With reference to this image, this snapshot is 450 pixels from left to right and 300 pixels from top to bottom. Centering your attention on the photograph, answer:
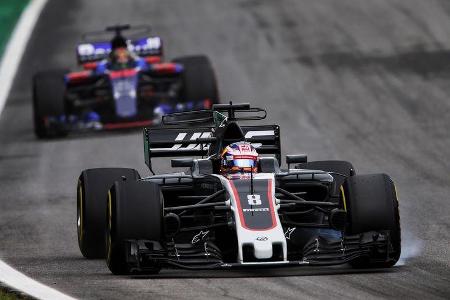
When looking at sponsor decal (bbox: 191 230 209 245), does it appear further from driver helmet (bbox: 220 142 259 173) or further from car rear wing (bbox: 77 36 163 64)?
car rear wing (bbox: 77 36 163 64)

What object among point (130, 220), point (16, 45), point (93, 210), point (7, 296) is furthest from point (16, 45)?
point (7, 296)

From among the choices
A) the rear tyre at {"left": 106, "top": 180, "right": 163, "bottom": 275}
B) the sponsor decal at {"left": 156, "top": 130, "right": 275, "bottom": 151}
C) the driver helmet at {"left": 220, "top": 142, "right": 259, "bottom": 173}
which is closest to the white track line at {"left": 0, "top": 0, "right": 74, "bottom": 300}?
the sponsor decal at {"left": 156, "top": 130, "right": 275, "bottom": 151}

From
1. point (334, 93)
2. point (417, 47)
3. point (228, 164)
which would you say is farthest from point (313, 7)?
point (228, 164)

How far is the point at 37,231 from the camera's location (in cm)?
1862

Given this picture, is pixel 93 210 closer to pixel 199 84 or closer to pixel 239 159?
pixel 239 159

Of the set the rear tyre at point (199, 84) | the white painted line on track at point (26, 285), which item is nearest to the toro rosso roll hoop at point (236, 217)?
the white painted line on track at point (26, 285)

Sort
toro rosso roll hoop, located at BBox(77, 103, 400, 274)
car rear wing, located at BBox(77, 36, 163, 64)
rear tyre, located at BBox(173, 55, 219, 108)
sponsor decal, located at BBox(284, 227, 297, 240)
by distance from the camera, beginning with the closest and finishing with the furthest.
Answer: toro rosso roll hoop, located at BBox(77, 103, 400, 274), sponsor decal, located at BBox(284, 227, 297, 240), rear tyre, located at BBox(173, 55, 219, 108), car rear wing, located at BBox(77, 36, 163, 64)

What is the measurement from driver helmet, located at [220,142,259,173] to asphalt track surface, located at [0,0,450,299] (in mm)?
1490

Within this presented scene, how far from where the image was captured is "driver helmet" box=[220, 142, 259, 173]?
15578 mm

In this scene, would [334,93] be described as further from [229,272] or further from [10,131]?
[229,272]

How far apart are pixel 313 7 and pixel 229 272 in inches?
962

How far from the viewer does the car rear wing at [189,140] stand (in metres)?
16.8

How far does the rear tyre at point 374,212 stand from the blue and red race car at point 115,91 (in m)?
13.4

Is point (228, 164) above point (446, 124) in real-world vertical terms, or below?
above
